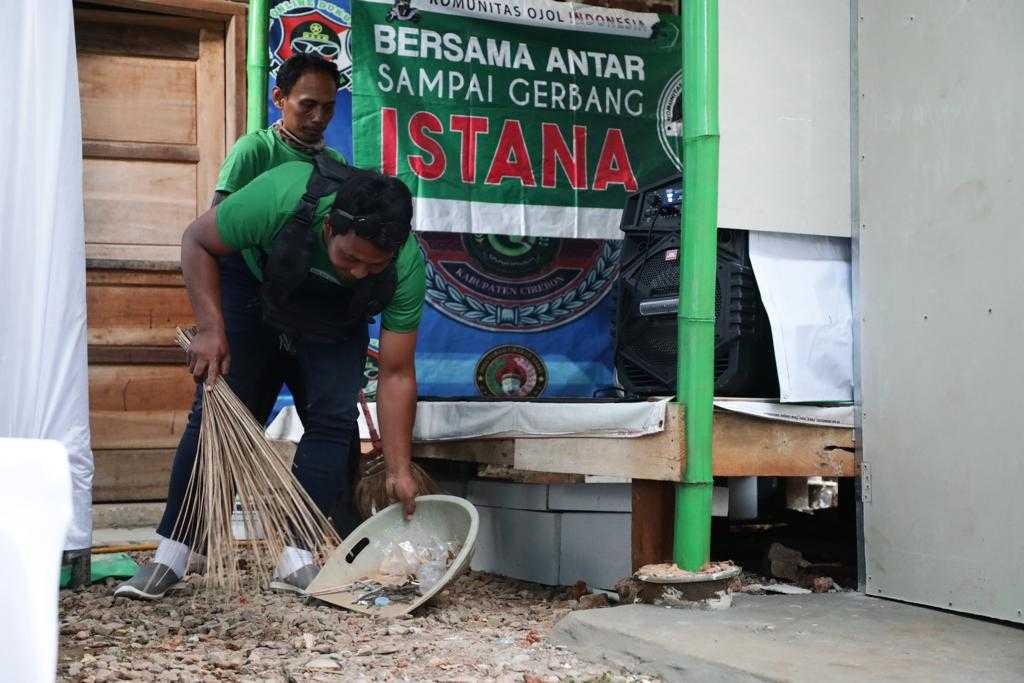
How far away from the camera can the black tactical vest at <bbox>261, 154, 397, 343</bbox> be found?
2963 mm

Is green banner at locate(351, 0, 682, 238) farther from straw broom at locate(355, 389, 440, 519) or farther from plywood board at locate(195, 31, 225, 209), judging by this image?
straw broom at locate(355, 389, 440, 519)

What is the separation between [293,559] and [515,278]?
6.41 ft

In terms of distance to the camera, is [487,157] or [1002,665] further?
[487,157]

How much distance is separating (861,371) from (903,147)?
22.4 inches

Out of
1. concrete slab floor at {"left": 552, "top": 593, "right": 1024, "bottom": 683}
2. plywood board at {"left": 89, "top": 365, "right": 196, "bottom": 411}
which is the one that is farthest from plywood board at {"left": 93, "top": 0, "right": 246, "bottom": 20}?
concrete slab floor at {"left": 552, "top": 593, "right": 1024, "bottom": 683}

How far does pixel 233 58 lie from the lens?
4.78 meters

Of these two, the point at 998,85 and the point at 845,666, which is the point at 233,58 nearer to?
the point at 998,85

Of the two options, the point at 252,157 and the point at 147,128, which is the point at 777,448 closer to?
the point at 252,157

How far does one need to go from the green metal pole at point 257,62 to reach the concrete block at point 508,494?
4.78 feet

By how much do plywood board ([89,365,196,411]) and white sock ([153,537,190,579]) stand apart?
1.73 meters

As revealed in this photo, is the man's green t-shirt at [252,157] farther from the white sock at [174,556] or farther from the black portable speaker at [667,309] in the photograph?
the white sock at [174,556]

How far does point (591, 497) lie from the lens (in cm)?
351

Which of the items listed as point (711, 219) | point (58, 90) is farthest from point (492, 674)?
point (58, 90)

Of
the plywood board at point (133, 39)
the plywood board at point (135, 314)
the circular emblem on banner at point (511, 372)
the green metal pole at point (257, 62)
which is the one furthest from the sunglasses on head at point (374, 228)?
the plywood board at point (133, 39)
